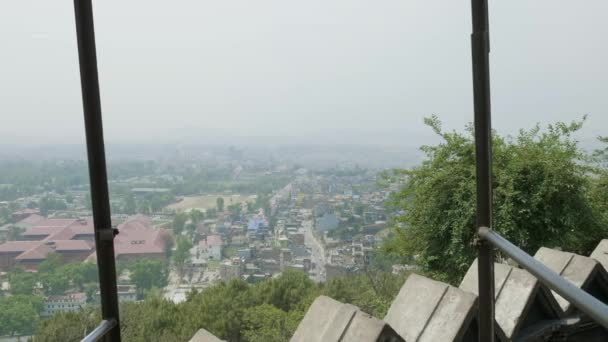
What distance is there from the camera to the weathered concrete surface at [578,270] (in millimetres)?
1353

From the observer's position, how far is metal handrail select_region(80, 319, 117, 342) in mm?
650

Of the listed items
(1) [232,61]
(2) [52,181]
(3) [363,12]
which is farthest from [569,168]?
(2) [52,181]

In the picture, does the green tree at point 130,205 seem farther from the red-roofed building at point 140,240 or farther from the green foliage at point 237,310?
the green foliage at point 237,310

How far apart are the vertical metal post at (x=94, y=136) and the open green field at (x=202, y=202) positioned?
74cm

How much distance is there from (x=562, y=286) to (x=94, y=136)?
1.90 ft

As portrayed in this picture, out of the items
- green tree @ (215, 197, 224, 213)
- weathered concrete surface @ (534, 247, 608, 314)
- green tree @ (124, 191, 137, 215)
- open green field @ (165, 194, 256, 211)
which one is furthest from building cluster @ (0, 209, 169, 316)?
weathered concrete surface @ (534, 247, 608, 314)

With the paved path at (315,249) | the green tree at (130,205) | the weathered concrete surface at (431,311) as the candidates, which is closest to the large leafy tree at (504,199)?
the paved path at (315,249)

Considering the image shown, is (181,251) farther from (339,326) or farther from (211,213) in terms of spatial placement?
(339,326)

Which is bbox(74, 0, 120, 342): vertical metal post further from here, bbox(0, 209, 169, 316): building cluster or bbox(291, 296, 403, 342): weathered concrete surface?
bbox(291, 296, 403, 342): weathered concrete surface

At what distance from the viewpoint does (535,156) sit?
3.06 m

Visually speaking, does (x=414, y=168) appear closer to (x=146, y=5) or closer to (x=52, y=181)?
(x=146, y=5)

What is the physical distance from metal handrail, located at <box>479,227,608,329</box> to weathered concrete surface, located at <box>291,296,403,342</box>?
267 millimetres

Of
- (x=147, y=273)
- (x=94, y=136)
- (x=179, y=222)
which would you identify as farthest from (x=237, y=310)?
(x=94, y=136)

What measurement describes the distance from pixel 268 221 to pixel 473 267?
2.09ft
